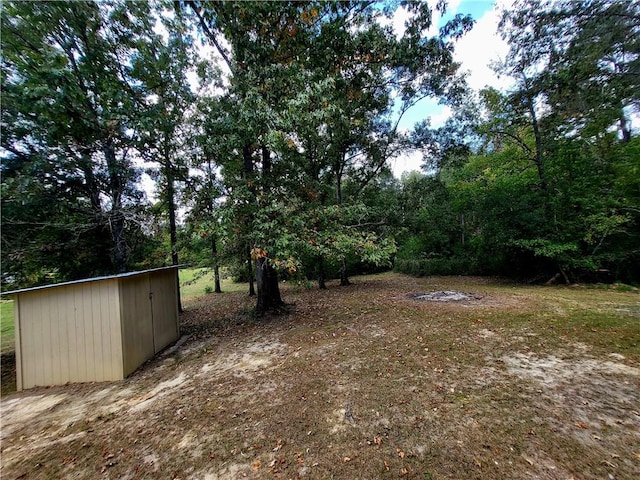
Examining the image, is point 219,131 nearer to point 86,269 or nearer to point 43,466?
point 86,269

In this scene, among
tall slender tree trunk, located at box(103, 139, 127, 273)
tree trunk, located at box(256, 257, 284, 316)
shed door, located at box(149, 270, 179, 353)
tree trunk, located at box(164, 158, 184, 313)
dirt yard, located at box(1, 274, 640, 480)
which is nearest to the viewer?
dirt yard, located at box(1, 274, 640, 480)

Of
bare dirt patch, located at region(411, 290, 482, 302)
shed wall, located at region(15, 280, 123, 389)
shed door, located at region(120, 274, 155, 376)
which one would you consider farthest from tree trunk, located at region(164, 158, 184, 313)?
bare dirt patch, located at region(411, 290, 482, 302)

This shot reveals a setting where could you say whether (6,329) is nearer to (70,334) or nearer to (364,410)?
(70,334)

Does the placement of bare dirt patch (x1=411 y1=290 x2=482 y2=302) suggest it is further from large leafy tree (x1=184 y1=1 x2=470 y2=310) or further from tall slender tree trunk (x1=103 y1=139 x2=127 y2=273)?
tall slender tree trunk (x1=103 y1=139 x2=127 y2=273)

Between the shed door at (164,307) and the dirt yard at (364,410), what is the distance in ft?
1.52

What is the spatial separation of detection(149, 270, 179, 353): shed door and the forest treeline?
115 centimetres

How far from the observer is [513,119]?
33.8 feet

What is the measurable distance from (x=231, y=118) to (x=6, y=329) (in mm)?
8520

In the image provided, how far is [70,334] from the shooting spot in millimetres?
3887

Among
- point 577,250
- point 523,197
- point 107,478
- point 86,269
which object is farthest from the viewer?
point 523,197

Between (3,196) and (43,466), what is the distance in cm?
399

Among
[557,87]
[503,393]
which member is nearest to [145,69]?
[503,393]

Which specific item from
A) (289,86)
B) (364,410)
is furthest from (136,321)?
(289,86)

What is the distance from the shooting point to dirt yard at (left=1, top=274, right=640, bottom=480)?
2.02 m
